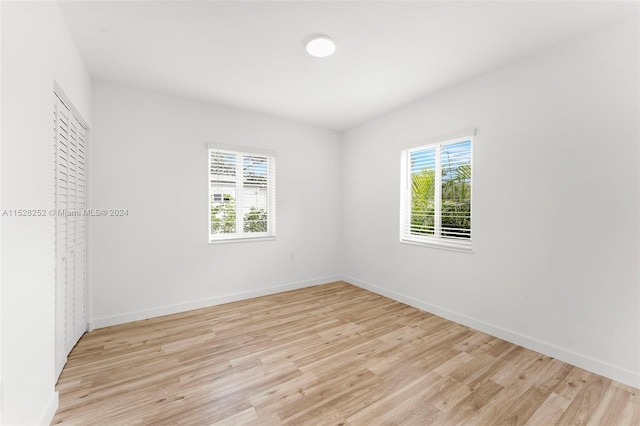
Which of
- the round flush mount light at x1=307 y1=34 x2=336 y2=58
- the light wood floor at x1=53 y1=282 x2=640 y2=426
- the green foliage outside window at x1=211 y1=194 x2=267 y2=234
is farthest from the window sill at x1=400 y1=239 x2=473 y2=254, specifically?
the round flush mount light at x1=307 y1=34 x2=336 y2=58

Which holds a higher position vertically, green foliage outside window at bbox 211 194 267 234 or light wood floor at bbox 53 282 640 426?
green foliage outside window at bbox 211 194 267 234

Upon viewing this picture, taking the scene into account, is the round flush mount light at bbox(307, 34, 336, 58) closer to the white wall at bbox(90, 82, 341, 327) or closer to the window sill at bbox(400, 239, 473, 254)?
the white wall at bbox(90, 82, 341, 327)

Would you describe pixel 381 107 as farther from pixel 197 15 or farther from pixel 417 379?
pixel 417 379

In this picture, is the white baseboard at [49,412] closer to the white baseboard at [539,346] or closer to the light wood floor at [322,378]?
the light wood floor at [322,378]

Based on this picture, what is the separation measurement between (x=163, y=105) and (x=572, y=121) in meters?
4.20

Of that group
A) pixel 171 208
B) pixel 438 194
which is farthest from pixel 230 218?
pixel 438 194

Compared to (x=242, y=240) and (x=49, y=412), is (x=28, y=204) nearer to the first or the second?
(x=49, y=412)

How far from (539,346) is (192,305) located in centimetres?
377

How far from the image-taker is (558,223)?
2.35 m

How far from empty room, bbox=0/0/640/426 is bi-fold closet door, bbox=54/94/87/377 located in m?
0.04

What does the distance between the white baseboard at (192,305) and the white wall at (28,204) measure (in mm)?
1379

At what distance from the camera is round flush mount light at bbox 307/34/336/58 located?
87.9 inches

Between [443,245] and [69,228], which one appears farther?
[443,245]

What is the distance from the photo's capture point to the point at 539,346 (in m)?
2.45
